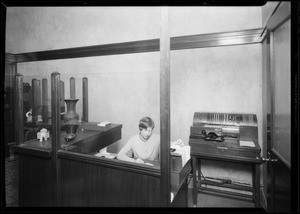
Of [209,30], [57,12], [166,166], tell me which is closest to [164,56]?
[166,166]

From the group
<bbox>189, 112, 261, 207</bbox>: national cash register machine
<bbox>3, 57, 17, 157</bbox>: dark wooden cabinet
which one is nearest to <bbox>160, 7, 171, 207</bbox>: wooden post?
<bbox>189, 112, 261, 207</bbox>: national cash register machine

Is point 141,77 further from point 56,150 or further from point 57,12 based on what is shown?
point 57,12

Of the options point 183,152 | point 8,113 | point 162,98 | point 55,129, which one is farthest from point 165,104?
point 8,113

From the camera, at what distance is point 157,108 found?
401cm

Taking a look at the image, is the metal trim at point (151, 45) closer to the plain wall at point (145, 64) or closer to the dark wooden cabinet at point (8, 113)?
the plain wall at point (145, 64)

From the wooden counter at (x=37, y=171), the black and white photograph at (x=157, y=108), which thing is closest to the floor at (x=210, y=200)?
the black and white photograph at (x=157, y=108)

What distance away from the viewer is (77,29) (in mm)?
4695

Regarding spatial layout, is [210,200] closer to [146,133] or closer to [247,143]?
[247,143]

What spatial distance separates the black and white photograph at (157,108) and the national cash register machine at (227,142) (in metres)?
0.01

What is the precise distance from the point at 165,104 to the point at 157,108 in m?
2.53

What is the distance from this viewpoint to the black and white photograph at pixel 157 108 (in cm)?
147

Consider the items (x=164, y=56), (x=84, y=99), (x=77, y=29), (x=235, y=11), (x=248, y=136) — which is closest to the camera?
(x=164, y=56)
